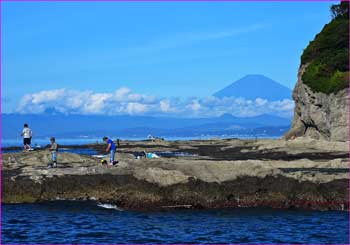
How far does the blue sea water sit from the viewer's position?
2542 cm

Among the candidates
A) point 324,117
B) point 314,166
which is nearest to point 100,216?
point 314,166

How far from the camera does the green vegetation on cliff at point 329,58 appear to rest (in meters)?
77.2

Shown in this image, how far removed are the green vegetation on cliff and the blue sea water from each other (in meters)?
48.3

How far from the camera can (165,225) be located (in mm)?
28094

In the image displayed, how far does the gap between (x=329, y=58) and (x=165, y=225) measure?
6147 centimetres

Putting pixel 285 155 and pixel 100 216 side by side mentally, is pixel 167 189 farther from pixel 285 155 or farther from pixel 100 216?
pixel 285 155

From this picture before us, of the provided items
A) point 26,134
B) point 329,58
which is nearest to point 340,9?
point 329,58

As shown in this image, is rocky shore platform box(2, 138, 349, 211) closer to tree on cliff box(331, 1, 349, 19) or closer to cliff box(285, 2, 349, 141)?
cliff box(285, 2, 349, 141)

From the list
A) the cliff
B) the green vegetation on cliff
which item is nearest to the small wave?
the cliff

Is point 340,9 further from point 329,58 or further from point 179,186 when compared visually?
point 179,186

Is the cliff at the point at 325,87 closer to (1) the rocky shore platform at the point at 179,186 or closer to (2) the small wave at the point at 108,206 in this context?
(1) the rocky shore platform at the point at 179,186

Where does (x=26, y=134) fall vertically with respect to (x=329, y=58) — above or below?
below

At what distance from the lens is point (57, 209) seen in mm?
32031

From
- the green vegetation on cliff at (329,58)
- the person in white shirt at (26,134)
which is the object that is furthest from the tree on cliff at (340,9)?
the person in white shirt at (26,134)
